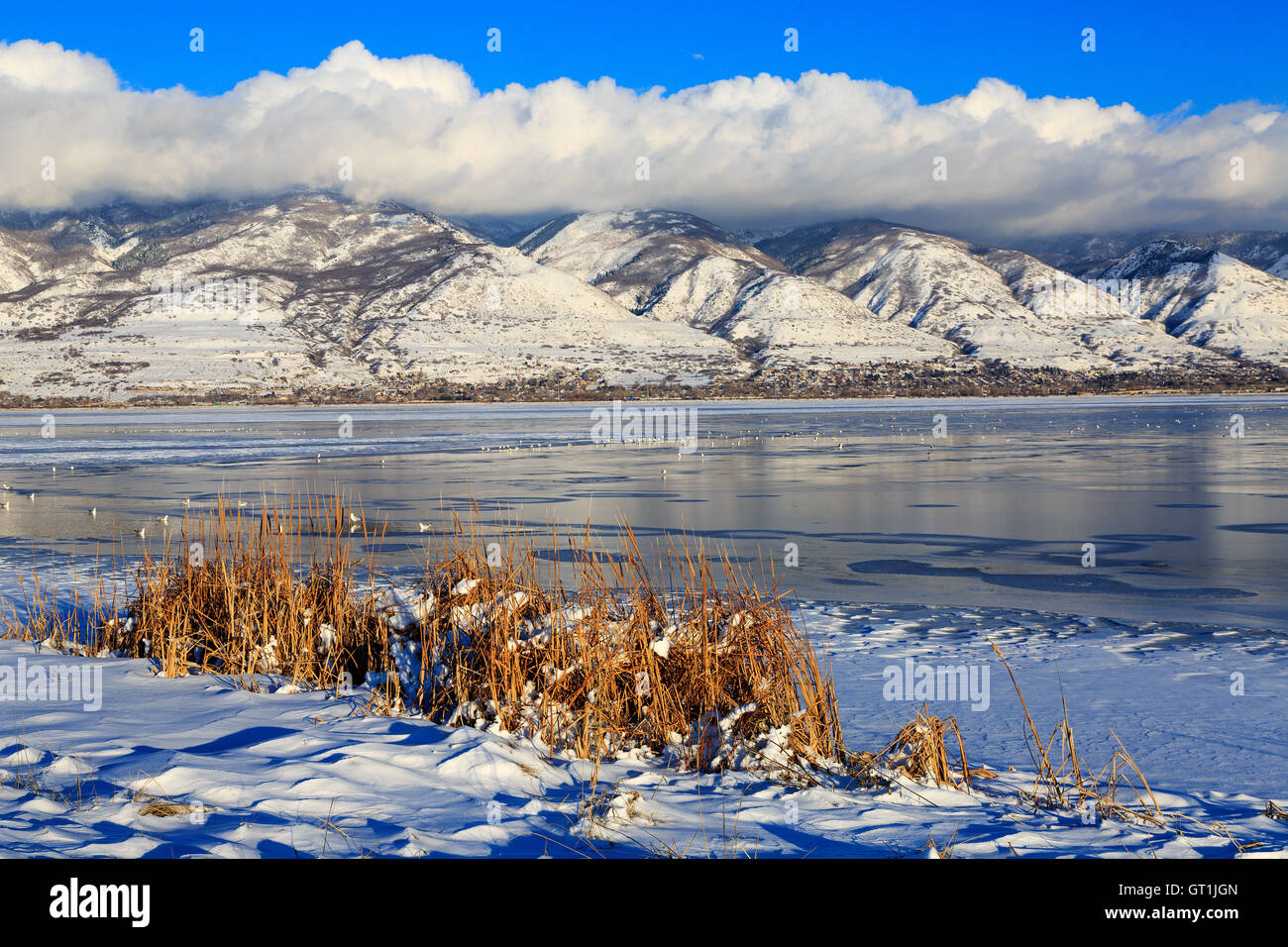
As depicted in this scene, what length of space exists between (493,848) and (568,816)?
0.52 m

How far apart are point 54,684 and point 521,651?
3012 mm

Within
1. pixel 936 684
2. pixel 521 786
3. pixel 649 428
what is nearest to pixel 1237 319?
pixel 649 428

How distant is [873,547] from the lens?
44.3 feet

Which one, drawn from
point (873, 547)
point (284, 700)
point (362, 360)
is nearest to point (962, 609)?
point (873, 547)

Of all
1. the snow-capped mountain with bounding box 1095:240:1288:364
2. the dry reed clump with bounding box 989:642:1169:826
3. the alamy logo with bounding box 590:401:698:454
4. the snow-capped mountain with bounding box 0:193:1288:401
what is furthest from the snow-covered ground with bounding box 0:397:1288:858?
the snow-capped mountain with bounding box 1095:240:1288:364

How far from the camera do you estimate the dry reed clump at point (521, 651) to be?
5.94 metres

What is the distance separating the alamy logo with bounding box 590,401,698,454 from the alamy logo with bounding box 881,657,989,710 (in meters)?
23.1

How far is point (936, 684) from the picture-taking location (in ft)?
24.5

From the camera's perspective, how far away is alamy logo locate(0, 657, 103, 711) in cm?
638

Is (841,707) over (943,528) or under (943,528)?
under

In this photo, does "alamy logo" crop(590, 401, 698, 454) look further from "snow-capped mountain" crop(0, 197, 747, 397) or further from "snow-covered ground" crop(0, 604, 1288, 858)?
"snow-capped mountain" crop(0, 197, 747, 397)

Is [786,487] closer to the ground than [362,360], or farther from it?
closer to the ground
